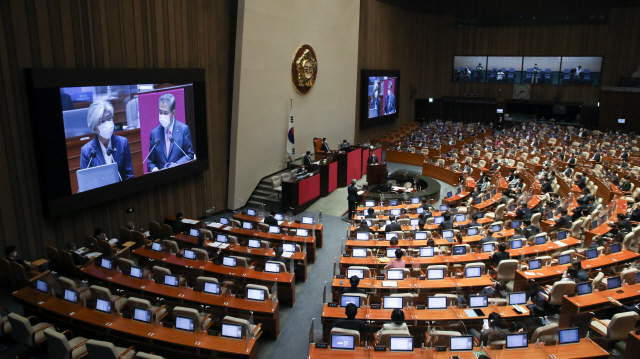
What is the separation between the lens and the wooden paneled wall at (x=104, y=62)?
9539 mm

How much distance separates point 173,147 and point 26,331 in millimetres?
7130

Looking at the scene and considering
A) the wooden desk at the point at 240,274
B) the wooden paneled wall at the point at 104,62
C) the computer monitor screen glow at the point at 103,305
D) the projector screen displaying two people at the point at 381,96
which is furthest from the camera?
the projector screen displaying two people at the point at 381,96

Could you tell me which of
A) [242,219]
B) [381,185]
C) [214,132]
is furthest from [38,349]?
[381,185]

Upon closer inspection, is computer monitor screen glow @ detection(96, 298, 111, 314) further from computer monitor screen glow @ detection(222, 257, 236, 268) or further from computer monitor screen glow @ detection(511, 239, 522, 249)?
computer monitor screen glow @ detection(511, 239, 522, 249)

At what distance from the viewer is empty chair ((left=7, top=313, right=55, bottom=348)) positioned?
709cm

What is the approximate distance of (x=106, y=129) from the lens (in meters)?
11.2

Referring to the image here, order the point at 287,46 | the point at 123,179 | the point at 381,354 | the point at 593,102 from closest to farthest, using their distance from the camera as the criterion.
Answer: the point at 381,354 < the point at 123,179 < the point at 287,46 < the point at 593,102

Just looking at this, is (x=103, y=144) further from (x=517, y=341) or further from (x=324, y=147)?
(x=324, y=147)

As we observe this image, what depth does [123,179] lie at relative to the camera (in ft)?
38.9

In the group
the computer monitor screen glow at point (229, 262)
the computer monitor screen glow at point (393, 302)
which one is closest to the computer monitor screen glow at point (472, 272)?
the computer monitor screen glow at point (393, 302)

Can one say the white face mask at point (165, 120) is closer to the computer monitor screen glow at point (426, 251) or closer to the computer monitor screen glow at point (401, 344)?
the computer monitor screen glow at point (426, 251)

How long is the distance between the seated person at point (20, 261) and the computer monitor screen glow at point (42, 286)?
80cm

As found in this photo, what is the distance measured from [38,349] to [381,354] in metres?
5.45

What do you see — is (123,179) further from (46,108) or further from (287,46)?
(287,46)
